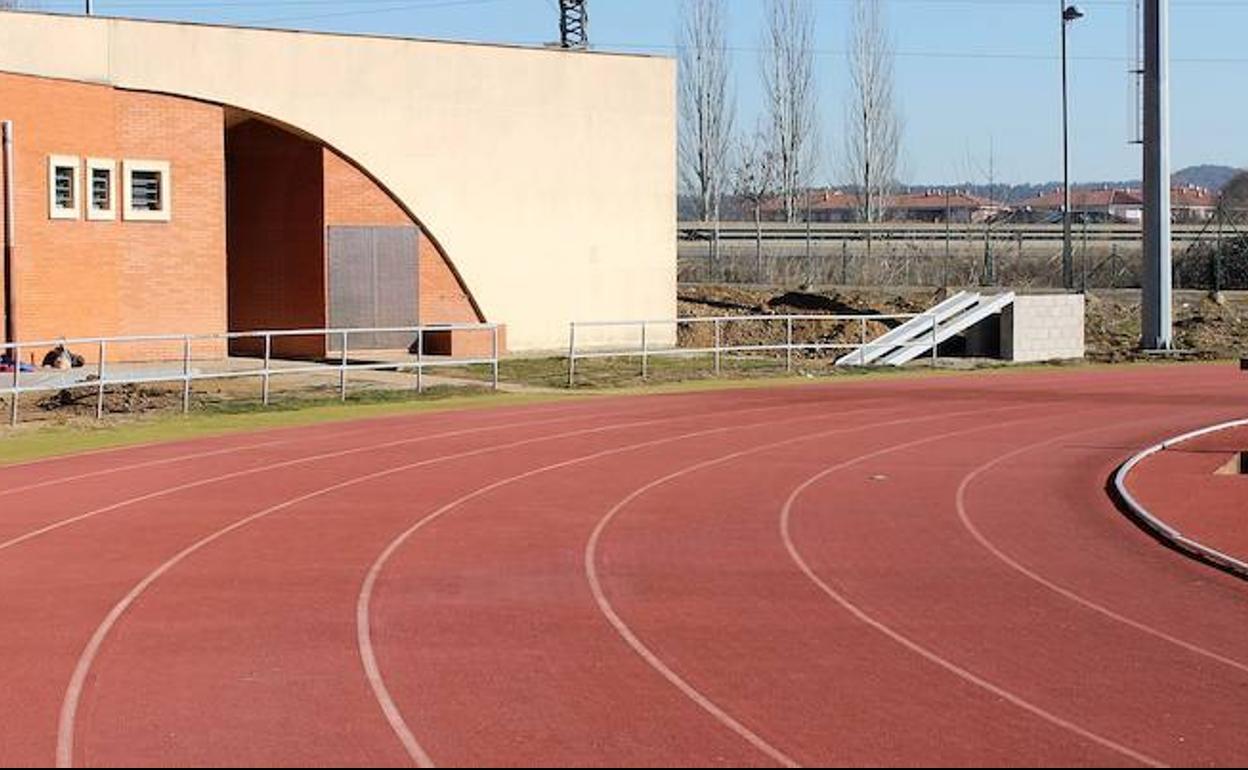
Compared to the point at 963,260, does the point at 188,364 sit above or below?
below

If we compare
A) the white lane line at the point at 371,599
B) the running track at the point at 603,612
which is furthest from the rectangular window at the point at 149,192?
the white lane line at the point at 371,599

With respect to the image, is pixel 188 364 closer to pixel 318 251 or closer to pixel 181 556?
pixel 318 251

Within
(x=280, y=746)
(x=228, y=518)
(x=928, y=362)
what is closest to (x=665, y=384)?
(x=928, y=362)

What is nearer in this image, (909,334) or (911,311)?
(909,334)

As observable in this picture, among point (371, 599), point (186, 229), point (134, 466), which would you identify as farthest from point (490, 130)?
point (371, 599)

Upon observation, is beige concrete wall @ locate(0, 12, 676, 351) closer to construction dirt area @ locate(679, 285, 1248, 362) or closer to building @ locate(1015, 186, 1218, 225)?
construction dirt area @ locate(679, 285, 1248, 362)

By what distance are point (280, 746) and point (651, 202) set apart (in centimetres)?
3268

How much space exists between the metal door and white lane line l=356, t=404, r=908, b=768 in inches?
539

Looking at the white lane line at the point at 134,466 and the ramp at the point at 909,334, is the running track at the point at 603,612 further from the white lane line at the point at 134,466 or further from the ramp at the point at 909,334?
the ramp at the point at 909,334

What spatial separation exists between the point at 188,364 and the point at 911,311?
2411 cm

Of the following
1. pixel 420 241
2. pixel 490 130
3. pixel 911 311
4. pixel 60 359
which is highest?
pixel 490 130

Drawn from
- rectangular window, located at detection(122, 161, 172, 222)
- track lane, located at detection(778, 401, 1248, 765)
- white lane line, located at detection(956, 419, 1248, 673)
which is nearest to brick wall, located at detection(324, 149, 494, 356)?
rectangular window, located at detection(122, 161, 172, 222)

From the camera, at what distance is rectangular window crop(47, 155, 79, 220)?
3109 cm

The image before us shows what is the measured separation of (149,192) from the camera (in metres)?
32.8
